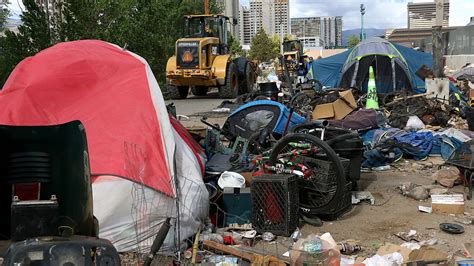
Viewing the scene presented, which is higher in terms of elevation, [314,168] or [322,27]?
[322,27]

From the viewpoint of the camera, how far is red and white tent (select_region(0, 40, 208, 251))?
434cm

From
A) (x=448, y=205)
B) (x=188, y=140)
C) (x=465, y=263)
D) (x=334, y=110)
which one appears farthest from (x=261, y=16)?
(x=465, y=263)

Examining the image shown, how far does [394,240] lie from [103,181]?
2.76 meters

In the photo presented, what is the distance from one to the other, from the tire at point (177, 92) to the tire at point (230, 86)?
195cm

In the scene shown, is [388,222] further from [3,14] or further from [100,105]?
[3,14]

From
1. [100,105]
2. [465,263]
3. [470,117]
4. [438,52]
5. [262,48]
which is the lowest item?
[465,263]

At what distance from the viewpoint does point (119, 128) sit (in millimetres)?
4871

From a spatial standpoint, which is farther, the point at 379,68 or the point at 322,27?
the point at 322,27

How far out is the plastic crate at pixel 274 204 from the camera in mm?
4852

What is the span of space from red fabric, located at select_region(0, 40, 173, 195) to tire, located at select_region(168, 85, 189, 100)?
47.5ft

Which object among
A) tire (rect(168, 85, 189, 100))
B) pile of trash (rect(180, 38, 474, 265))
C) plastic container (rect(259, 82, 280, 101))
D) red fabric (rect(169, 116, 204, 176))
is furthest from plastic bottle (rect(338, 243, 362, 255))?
tire (rect(168, 85, 189, 100))

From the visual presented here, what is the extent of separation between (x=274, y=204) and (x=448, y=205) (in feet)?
6.66

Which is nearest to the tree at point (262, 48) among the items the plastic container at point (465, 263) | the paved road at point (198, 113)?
the paved road at point (198, 113)

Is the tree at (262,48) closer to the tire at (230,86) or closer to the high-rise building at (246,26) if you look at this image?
the high-rise building at (246,26)
